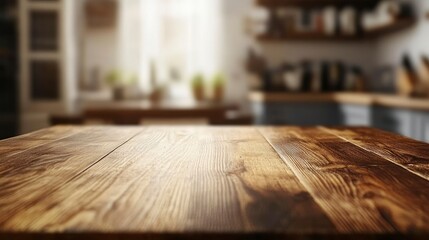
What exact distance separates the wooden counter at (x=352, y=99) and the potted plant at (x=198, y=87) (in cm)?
49

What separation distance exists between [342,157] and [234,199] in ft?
1.58

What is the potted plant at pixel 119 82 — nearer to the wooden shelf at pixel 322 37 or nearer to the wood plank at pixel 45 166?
the wooden shelf at pixel 322 37

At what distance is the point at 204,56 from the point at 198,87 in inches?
25.8

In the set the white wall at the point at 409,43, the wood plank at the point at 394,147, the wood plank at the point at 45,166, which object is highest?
the white wall at the point at 409,43

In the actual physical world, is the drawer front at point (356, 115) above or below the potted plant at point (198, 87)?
below

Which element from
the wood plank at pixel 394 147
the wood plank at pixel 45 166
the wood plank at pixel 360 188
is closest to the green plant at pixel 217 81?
the wood plank at pixel 394 147

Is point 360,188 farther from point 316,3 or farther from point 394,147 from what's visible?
point 316,3

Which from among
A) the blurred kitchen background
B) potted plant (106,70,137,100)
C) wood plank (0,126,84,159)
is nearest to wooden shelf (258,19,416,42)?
the blurred kitchen background

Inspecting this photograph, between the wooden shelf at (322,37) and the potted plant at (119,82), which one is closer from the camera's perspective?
the potted plant at (119,82)

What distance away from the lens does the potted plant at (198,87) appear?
5.22 metres

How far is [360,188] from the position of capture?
0.84 meters

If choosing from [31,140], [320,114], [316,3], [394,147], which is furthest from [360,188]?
[316,3]

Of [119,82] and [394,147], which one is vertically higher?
[119,82]

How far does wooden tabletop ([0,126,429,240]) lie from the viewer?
61 centimetres
